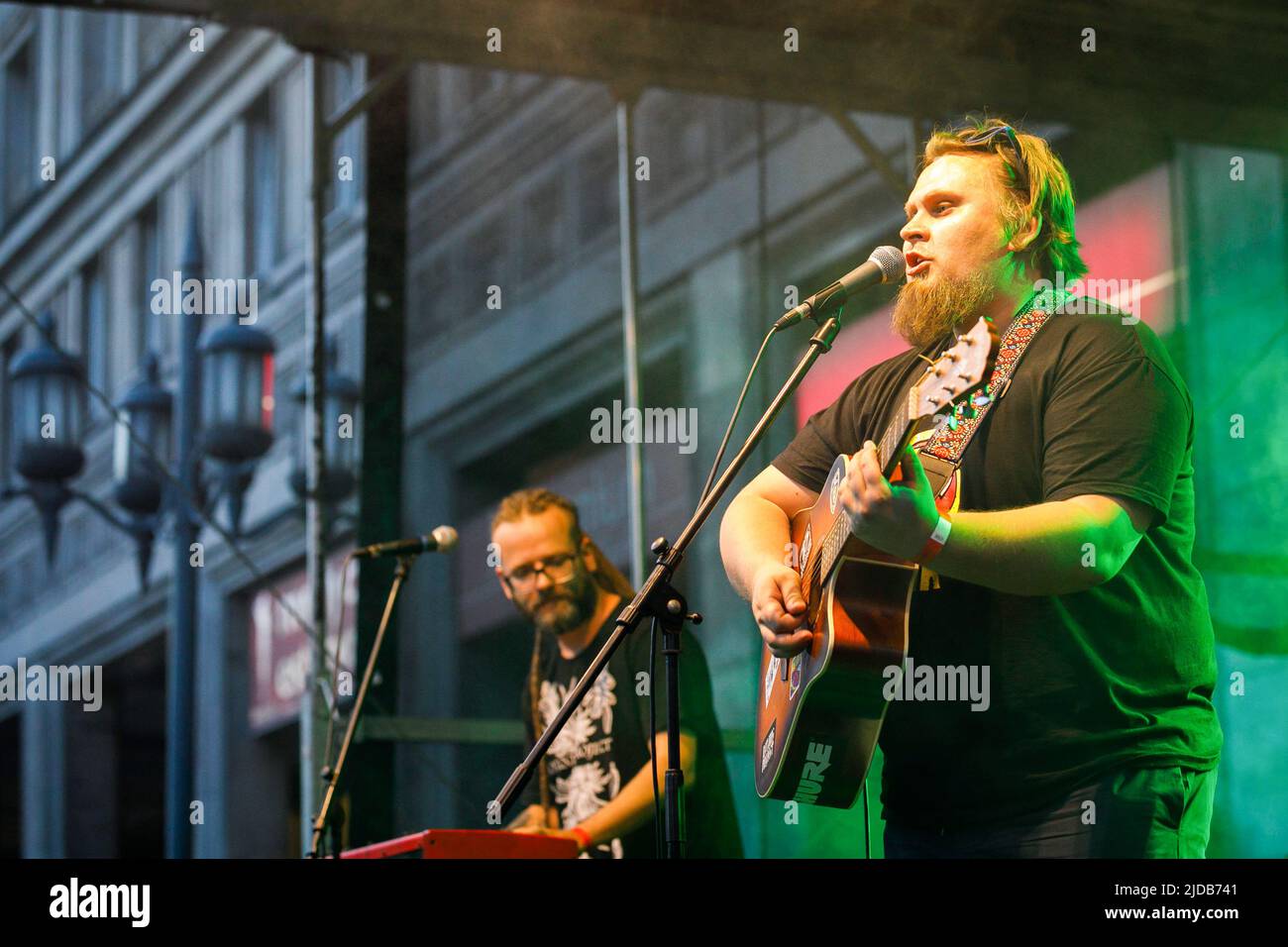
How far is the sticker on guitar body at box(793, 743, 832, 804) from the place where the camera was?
8.61ft

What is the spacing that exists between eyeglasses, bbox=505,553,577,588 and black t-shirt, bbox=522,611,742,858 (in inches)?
7.0

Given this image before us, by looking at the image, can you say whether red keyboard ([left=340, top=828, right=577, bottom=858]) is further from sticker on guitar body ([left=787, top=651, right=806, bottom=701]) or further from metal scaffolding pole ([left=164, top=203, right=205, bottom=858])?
metal scaffolding pole ([left=164, top=203, right=205, bottom=858])

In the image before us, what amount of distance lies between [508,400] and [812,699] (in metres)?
3.81

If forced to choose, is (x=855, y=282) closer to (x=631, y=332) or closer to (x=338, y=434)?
(x=631, y=332)

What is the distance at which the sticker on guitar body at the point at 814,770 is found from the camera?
262 centimetres

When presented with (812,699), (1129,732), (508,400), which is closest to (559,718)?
(812,699)

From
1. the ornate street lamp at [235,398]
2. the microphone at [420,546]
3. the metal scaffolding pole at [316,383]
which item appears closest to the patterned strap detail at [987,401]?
the microphone at [420,546]

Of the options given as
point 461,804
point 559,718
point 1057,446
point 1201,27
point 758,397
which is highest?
point 1201,27

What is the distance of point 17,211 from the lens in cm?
739

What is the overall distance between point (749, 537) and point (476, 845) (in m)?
0.70

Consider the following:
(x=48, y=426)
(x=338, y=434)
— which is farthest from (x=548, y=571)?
(x=48, y=426)

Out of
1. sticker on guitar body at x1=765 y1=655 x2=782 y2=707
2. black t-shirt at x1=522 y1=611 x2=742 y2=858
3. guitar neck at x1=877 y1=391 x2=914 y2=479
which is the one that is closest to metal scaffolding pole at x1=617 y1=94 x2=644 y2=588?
black t-shirt at x1=522 y1=611 x2=742 y2=858

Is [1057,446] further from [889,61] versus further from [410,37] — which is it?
[410,37]
